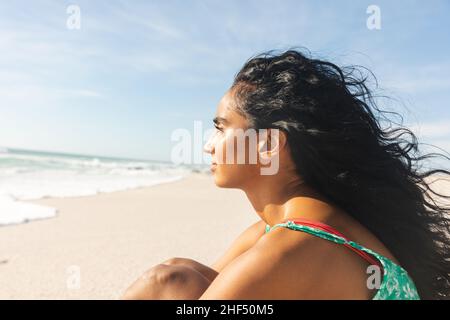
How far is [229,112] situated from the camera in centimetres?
202

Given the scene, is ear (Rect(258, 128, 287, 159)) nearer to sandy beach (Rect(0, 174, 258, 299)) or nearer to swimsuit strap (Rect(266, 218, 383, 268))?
swimsuit strap (Rect(266, 218, 383, 268))

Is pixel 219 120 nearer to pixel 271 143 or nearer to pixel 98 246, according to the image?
pixel 271 143

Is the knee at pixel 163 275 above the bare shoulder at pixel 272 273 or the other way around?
the other way around

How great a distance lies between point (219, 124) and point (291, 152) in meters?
0.39

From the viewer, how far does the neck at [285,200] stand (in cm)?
167

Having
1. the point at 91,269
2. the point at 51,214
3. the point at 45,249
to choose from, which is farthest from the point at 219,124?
the point at 51,214

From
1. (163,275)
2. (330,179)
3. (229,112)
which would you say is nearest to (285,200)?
(330,179)

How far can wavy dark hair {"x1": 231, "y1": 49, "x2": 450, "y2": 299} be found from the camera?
186 centimetres

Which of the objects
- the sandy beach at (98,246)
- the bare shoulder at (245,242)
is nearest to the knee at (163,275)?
the bare shoulder at (245,242)

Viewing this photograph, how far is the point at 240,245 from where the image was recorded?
2.66m

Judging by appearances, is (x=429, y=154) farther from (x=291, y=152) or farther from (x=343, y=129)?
(x=291, y=152)

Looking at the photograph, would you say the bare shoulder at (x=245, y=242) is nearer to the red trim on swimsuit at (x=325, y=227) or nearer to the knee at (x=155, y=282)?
the knee at (x=155, y=282)

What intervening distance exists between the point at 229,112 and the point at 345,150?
21.7 inches

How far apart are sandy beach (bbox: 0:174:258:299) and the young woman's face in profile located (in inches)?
115
